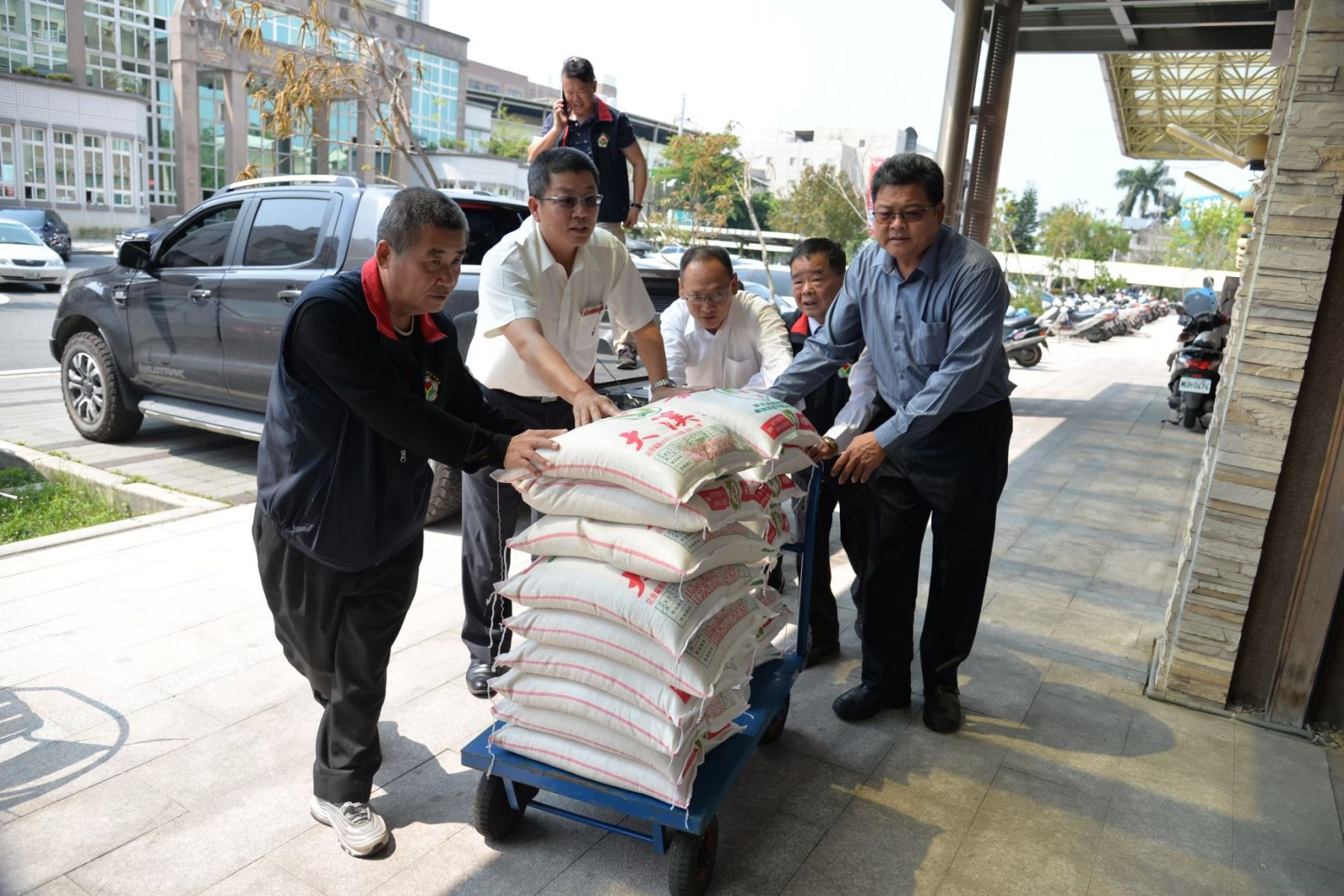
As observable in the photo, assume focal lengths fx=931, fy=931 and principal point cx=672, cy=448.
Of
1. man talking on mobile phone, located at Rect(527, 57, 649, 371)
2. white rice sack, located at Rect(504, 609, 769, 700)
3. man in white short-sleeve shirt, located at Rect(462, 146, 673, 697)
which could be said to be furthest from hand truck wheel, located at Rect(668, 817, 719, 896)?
man talking on mobile phone, located at Rect(527, 57, 649, 371)

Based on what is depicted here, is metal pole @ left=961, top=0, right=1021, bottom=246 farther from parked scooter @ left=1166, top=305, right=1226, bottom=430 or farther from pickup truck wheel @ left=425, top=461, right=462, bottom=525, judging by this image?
parked scooter @ left=1166, top=305, right=1226, bottom=430

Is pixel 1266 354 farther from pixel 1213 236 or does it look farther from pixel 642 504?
pixel 1213 236

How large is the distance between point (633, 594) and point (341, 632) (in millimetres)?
778

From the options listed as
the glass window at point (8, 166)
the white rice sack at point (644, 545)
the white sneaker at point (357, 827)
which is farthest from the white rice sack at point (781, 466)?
the glass window at point (8, 166)

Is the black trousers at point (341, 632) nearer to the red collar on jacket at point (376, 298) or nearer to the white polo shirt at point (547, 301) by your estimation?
the red collar on jacket at point (376, 298)

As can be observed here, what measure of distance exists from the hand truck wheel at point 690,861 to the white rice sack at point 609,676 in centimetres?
30

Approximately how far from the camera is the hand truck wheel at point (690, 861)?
2145 mm

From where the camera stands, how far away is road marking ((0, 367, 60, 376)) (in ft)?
29.6

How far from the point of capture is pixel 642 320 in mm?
3221

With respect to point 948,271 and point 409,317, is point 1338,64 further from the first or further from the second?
point 409,317

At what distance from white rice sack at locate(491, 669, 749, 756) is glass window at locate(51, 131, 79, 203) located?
3726 cm

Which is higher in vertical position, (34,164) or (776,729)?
(34,164)

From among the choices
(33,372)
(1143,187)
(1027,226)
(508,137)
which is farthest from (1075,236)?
(1143,187)

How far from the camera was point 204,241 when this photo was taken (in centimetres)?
582
